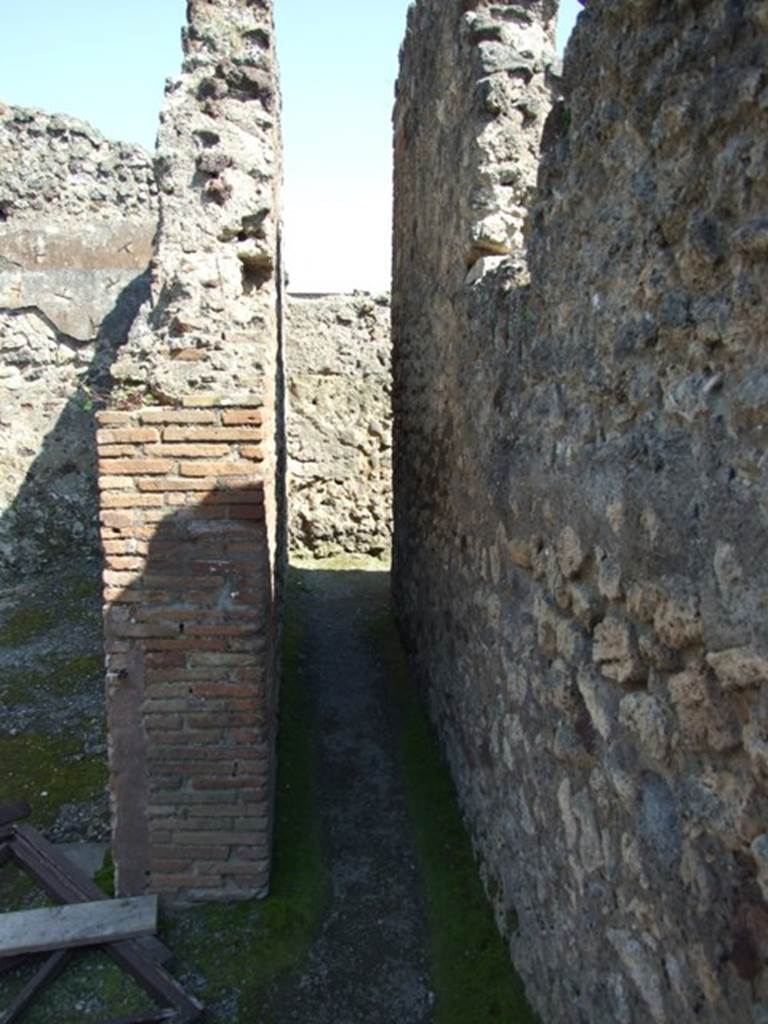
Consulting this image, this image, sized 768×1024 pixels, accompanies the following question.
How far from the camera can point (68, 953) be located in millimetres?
2967

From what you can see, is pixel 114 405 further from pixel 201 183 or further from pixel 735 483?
pixel 735 483

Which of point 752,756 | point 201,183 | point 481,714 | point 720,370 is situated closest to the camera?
point 752,756

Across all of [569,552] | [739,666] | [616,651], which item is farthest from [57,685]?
[739,666]

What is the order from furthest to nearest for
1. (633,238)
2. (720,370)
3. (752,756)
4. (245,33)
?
(245,33) < (633,238) < (720,370) < (752,756)

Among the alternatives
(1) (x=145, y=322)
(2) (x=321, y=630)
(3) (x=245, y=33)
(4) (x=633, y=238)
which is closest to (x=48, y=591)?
(2) (x=321, y=630)

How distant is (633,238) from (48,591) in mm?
6507

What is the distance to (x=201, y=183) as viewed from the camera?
150 inches

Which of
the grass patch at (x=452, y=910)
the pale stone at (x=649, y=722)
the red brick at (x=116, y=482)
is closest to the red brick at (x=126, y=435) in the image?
the red brick at (x=116, y=482)

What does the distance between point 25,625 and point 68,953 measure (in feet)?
12.8

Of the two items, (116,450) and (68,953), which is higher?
(116,450)

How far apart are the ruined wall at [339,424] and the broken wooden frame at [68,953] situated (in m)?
5.37

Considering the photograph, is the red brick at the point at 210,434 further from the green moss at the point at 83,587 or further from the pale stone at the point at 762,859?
the green moss at the point at 83,587

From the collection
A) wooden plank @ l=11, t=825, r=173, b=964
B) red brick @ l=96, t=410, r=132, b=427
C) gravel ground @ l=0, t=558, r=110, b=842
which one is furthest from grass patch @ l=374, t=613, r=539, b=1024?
red brick @ l=96, t=410, r=132, b=427

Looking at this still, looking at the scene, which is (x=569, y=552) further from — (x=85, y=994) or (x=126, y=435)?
(x=85, y=994)
